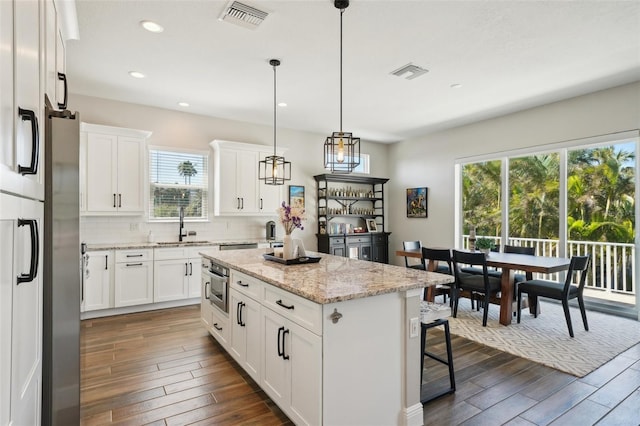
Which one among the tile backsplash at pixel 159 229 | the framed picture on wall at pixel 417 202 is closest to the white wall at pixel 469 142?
the framed picture on wall at pixel 417 202

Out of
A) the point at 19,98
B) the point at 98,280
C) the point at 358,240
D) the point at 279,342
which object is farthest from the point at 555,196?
the point at 98,280

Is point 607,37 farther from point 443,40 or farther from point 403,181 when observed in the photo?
point 403,181

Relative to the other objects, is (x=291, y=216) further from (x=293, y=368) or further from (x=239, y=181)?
(x=239, y=181)

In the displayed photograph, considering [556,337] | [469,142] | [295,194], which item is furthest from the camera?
[295,194]

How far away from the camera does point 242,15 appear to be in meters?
2.85

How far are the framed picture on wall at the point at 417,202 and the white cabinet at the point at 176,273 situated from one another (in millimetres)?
4254

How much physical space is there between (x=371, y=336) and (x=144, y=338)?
9.54 feet

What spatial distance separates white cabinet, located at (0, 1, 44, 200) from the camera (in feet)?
3.06

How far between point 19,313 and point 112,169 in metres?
4.13

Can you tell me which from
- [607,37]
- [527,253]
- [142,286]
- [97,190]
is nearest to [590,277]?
[527,253]

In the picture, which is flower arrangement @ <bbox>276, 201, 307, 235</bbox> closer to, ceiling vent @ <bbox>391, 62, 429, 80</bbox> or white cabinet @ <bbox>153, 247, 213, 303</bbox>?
ceiling vent @ <bbox>391, 62, 429, 80</bbox>

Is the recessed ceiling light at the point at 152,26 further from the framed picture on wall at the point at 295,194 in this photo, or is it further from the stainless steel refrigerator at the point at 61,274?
the framed picture on wall at the point at 295,194

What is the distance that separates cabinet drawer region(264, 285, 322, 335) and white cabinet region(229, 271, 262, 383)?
197 mm

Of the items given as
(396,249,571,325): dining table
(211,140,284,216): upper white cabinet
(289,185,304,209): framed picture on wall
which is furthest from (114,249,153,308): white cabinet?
(396,249,571,325): dining table
